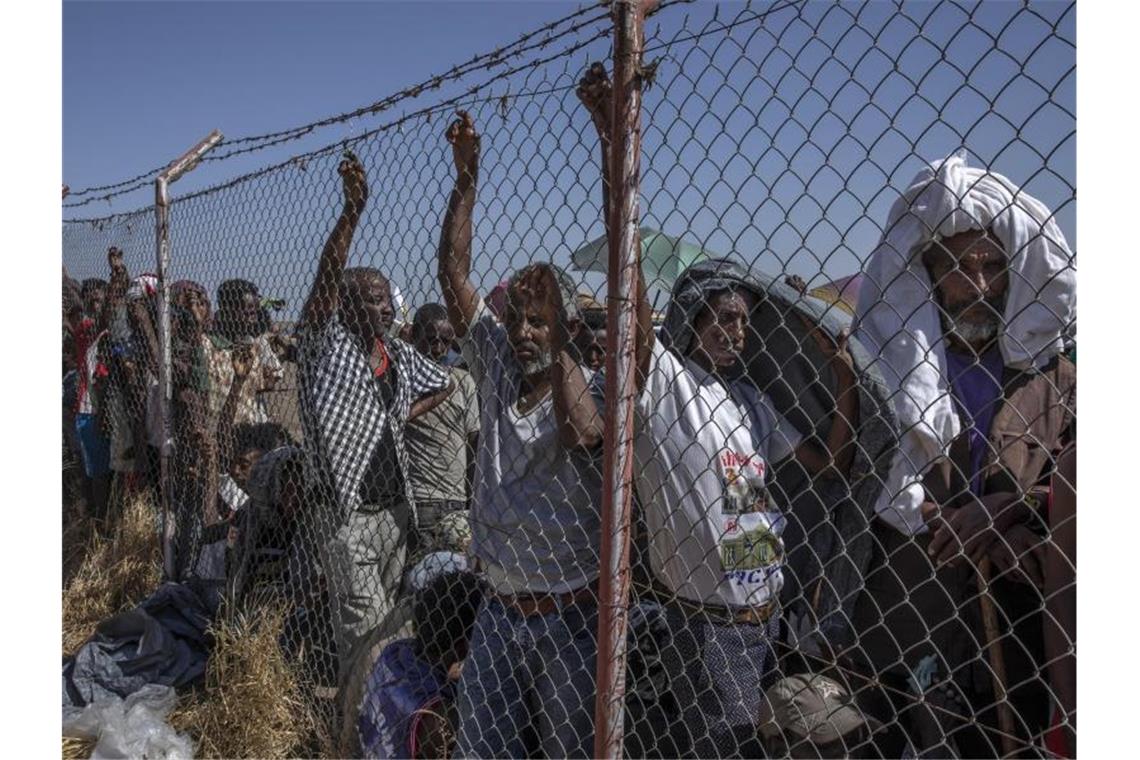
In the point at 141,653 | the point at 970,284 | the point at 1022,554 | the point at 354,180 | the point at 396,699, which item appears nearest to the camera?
the point at 1022,554

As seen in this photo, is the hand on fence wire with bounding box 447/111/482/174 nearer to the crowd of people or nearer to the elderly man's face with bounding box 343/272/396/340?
the crowd of people

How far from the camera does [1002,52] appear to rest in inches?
59.0

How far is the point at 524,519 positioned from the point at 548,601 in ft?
0.78

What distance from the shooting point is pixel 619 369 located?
216 centimetres

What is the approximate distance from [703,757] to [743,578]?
51cm

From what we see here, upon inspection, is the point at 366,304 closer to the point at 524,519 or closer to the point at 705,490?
the point at 524,519

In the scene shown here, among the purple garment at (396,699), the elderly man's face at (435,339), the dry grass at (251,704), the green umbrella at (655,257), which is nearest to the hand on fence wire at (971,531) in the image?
the green umbrella at (655,257)

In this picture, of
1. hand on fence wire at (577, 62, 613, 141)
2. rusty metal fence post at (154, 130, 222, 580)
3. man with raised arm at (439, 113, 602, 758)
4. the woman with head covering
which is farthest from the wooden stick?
rusty metal fence post at (154, 130, 222, 580)

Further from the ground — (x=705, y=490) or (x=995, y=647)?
(x=705, y=490)

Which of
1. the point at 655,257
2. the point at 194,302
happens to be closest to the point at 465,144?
the point at 655,257

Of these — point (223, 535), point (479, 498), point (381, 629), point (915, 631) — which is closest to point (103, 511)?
point (223, 535)

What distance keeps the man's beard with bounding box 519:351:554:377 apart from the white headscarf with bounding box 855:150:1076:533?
925 mm

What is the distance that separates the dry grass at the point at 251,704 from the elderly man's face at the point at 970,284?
266 centimetres

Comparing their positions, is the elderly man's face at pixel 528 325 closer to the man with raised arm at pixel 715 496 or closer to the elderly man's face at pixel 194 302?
A: the man with raised arm at pixel 715 496
